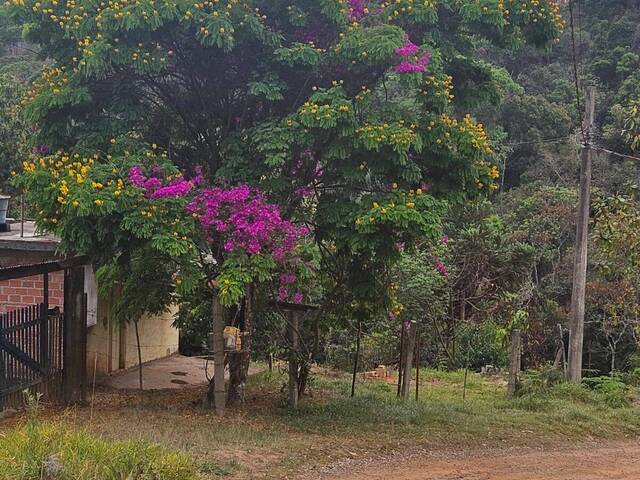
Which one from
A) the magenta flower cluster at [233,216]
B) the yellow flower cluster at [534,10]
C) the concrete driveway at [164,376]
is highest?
the yellow flower cluster at [534,10]

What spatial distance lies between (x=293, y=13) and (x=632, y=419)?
7.70 meters

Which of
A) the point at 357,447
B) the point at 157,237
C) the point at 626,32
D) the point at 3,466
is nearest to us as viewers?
the point at 3,466

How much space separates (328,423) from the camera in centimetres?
896

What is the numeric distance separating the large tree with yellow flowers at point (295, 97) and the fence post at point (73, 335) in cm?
164

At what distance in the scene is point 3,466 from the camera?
4.44 meters

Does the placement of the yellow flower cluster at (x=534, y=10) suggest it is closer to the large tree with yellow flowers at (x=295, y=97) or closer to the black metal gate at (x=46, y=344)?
the large tree with yellow flowers at (x=295, y=97)

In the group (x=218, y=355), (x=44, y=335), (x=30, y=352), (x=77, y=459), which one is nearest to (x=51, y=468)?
(x=77, y=459)

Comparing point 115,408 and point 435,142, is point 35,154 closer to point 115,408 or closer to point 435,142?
point 115,408

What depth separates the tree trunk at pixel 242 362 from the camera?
9.03 m

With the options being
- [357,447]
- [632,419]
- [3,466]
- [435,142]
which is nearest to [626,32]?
[632,419]

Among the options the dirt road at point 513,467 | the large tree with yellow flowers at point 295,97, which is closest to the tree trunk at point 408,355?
the large tree with yellow flowers at point 295,97

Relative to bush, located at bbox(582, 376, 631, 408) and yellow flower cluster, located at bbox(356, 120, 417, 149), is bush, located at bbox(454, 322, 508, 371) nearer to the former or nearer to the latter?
bush, located at bbox(582, 376, 631, 408)

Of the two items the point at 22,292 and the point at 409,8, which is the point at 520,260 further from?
the point at 22,292

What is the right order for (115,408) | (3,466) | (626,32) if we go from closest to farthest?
(3,466) → (115,408) → (626,32)
